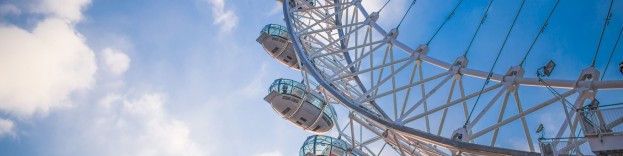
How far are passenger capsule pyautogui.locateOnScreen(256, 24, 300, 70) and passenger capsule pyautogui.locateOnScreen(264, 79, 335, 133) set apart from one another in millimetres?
5616

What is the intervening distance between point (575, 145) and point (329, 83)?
13576mm

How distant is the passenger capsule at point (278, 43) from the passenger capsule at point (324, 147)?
34.2 feet

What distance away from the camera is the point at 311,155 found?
32250 millimetres

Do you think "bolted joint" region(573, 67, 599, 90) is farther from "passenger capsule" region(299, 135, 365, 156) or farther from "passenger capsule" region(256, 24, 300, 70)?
"passenger capsule" region(256, 24, 300, 70)

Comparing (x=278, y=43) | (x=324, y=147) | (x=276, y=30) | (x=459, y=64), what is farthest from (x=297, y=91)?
(x=459, y=64)

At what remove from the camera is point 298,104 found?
35250mm

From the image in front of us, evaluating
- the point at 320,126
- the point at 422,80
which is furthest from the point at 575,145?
the point at 320,126

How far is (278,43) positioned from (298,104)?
7.73m

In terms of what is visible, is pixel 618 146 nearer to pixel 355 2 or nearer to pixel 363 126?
pixel 363 126

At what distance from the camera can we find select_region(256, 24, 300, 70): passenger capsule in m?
41.6

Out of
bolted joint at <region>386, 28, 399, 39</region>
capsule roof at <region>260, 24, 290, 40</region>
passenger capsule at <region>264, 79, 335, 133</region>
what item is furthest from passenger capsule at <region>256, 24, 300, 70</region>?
bolted joint at <region>386, 28, 399, 39</region>

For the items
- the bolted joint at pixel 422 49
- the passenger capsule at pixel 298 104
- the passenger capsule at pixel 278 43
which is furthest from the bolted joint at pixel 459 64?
the passenger capsule at pixel 278 43

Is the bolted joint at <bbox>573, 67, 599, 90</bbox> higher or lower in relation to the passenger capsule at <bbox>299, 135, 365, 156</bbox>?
lower

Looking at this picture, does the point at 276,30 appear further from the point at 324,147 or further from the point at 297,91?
the point at 324,147
